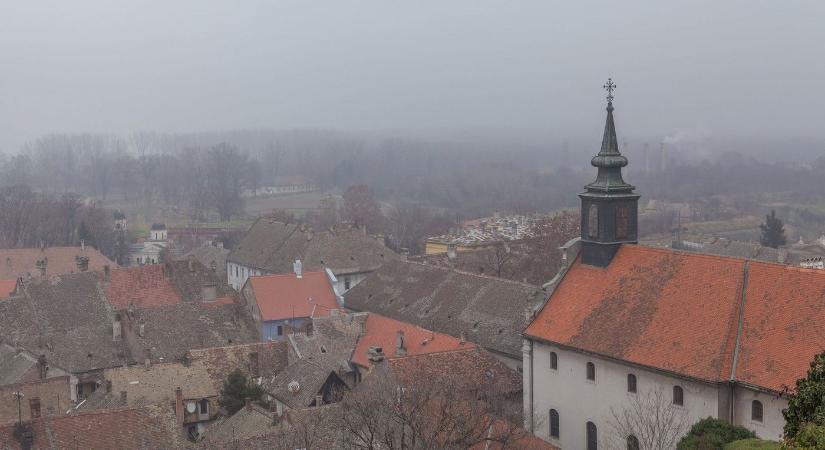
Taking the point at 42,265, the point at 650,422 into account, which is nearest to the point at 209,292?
the point at 42,265

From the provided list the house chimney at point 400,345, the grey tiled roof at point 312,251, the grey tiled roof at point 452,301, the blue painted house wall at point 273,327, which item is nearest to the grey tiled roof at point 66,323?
the blue painted house wall at point 273,327

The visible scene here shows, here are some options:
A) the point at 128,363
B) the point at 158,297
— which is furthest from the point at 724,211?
the point at 128,363

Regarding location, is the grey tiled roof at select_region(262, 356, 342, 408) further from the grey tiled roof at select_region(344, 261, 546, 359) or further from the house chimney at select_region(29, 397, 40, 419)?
the house chimney at select_region(29, 397, 40, 419)

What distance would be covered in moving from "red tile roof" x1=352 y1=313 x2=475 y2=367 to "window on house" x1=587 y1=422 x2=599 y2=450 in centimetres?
812

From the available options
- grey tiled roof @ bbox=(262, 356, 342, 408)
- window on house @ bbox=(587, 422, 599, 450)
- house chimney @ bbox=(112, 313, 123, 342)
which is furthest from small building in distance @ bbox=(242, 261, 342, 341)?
window on house @ bbox=(587, 422, 599, 450)

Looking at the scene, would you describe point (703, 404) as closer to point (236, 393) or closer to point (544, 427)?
point (544, 427)

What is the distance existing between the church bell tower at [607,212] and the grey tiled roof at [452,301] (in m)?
2.88

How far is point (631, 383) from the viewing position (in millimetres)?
33000

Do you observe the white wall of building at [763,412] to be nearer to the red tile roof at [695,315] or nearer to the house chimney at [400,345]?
the red tile roof at [695,315]

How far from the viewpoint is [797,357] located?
28.8 meters

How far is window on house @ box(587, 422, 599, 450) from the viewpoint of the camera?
3444 cm

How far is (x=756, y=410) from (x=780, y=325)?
2.70 m

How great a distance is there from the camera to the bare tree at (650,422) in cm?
3084

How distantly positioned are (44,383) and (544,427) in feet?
61.0
